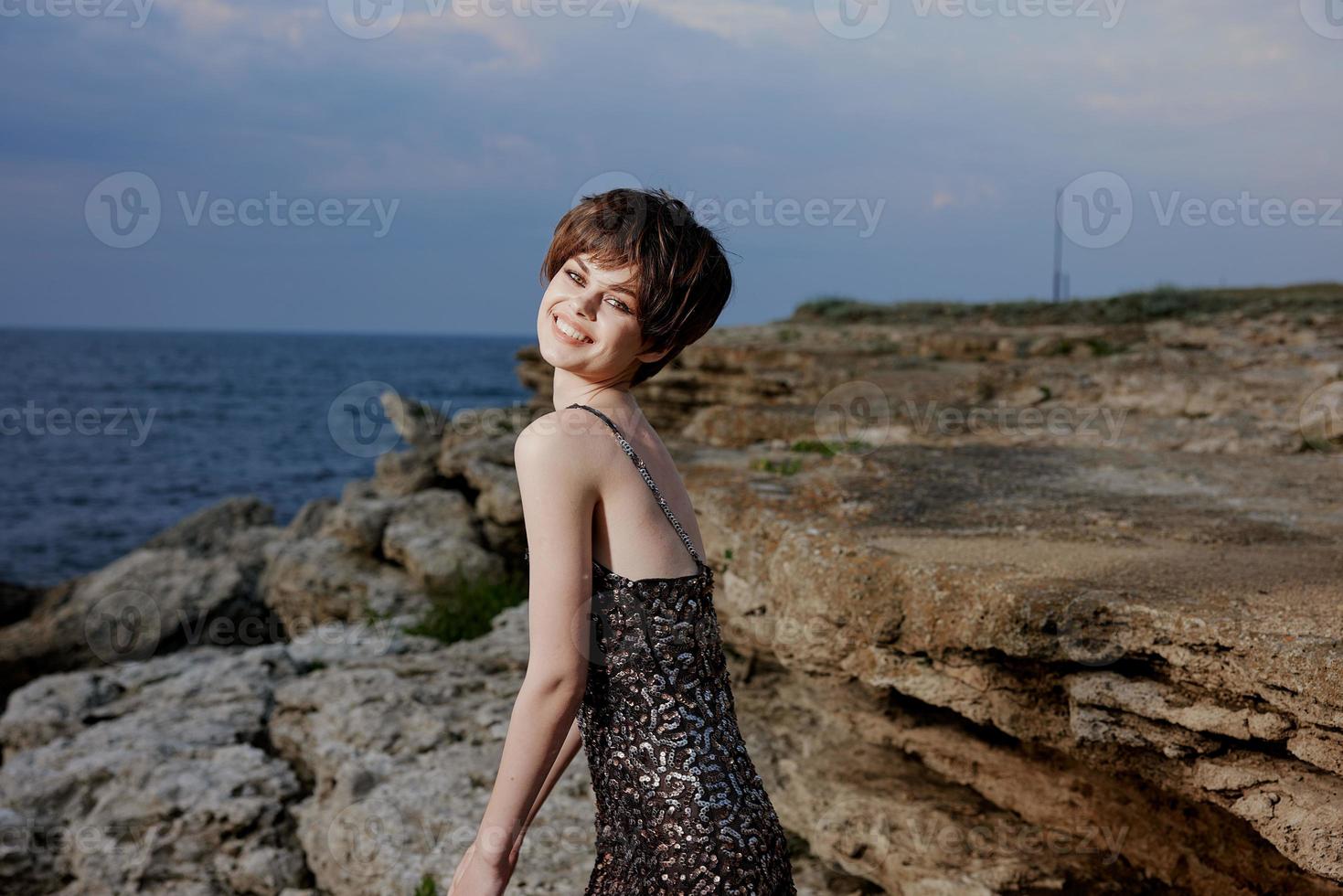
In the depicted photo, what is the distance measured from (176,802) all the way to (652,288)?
347cm

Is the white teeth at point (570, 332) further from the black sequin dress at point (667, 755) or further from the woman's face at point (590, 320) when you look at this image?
the black sequin dress at point (667, 755)

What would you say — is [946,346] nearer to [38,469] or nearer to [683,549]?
[683,549]

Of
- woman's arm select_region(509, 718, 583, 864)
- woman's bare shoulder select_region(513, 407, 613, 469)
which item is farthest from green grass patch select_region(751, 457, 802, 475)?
woman's bare shoulder select_region(513, 407, 613, 469)

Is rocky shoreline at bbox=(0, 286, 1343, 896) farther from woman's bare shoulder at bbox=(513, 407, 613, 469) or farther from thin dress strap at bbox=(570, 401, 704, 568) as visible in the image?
woman's bare shoulder at bbox=(513, 407, 613, 469)

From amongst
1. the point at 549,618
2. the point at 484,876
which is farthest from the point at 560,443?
the point at 484,876

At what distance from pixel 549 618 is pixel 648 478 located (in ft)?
1.16

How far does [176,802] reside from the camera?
13.9ft

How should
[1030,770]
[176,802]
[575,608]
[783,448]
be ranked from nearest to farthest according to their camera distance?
[575,608]
[1030,770]
[176,802]
[783,448]

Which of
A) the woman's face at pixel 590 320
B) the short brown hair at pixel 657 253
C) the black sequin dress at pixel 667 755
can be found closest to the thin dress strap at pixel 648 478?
the black sequin dress at pixel 667 755

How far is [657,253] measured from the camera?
81.9 inches

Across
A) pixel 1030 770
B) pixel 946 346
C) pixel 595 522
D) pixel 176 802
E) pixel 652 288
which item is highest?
pixel 946 346

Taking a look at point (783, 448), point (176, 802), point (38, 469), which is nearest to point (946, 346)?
point (783, 448)

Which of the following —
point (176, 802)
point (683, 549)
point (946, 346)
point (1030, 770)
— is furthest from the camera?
point (946, 346)

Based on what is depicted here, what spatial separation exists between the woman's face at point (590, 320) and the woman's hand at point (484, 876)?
0.99 m
